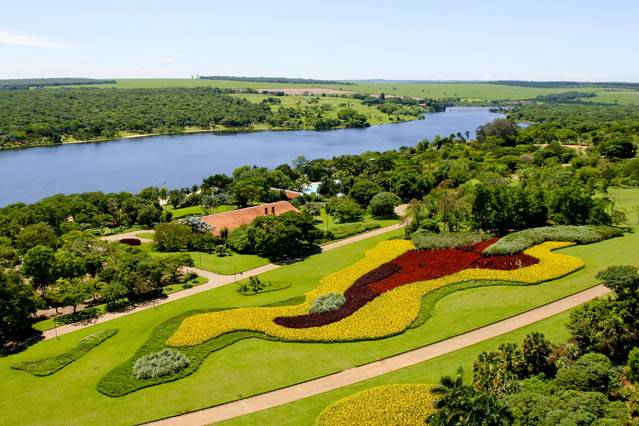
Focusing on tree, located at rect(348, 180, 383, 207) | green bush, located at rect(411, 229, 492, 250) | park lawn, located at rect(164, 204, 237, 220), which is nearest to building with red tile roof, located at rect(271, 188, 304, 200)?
park lawn, located at rect(164, 204, 237, 220)

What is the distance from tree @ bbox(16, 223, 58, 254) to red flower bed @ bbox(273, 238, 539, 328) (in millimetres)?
30749

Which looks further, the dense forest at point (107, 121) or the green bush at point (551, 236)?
the dense forest at point (107, 121)

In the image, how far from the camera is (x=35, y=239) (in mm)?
48156

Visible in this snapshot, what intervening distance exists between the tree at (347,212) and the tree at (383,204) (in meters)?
2.13

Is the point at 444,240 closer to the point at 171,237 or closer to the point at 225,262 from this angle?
the point at 225,262

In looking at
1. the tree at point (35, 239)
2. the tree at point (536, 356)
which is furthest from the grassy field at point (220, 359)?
the tree at point (35, 239)

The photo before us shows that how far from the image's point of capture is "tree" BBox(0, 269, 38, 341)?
31766 mm

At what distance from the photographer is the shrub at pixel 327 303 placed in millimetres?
34875

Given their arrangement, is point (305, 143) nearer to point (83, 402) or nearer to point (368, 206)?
point (368, 206)

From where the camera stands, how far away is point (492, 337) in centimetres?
3016

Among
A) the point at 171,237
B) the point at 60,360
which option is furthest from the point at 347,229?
the point at 60,360

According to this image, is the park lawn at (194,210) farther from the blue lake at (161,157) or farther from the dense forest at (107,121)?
the dense forest at (107,121)

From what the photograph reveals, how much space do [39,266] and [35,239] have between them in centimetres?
1222

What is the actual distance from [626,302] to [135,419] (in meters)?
29.7
